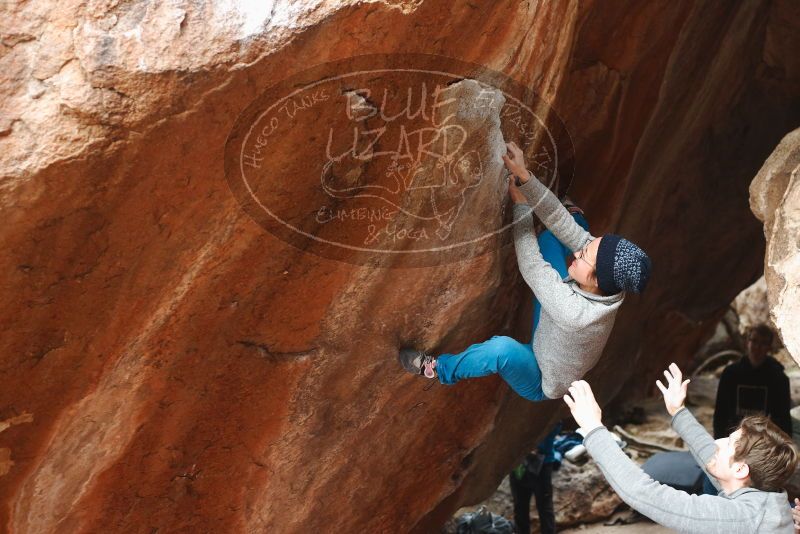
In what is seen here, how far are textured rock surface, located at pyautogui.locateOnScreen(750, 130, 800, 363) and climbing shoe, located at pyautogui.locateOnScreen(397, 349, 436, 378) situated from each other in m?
1.41

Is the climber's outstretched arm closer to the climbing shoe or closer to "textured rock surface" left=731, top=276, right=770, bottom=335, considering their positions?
the climbing shoe

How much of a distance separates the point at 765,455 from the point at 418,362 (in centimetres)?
151

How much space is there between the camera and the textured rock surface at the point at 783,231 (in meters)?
3.34

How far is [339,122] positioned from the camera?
305cm

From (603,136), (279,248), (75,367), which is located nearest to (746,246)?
(603,136)

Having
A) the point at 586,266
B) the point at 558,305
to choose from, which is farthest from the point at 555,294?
the point at 586,266

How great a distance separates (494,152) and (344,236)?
688 millimetres

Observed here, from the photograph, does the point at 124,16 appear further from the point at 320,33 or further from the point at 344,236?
the point at 344,236

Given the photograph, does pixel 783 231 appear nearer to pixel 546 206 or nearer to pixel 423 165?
pixel 546 206

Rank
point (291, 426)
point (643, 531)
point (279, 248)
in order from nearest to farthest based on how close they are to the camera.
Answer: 1. point (279, 248)
2. point (291, 426)
3. point (643, 531)

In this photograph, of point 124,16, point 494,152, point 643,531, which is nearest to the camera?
point 124,16
